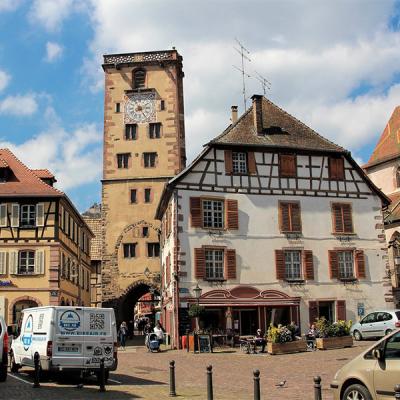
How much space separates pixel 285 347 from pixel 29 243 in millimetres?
16912

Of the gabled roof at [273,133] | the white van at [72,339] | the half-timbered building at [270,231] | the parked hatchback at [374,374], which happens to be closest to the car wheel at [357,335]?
the half-timbered building at [270,231]

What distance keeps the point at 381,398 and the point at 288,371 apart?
9.27m

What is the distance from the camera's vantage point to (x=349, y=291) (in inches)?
1330

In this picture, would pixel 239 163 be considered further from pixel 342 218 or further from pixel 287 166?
pixel 342 218

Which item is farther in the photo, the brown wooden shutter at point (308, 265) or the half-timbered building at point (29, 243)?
the half-timbered building at point (29, 243)

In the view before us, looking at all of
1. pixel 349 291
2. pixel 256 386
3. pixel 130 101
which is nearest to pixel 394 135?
pixel 130 101

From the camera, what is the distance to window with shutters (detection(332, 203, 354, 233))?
34.6 metres

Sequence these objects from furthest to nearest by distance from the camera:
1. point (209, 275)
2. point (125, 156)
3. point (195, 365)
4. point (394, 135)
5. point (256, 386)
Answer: point (394, 135)
point (125, 156)
point (209, 275)
point (195, 365)
point (256, 386)

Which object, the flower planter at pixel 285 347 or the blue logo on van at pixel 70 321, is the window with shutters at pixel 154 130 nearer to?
the flower planter at pixel 285 347

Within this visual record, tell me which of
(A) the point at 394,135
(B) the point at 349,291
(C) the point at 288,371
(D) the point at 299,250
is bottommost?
(C) the point at 288,371

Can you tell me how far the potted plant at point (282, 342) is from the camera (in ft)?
82.0

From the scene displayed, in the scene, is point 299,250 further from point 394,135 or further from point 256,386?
point 394,135

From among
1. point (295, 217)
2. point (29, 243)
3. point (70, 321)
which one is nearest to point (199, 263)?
point (295, 217)

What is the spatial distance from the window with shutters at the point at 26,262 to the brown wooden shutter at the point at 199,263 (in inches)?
388
